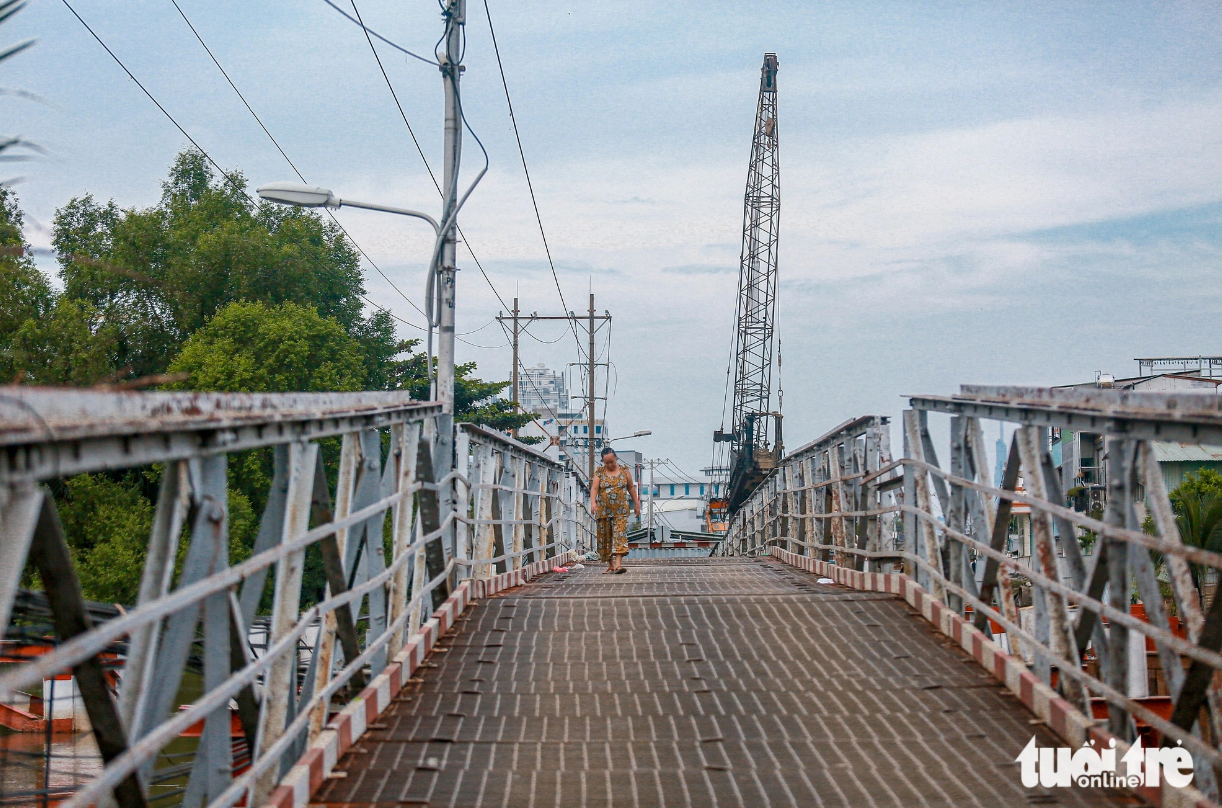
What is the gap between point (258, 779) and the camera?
11.9 ft

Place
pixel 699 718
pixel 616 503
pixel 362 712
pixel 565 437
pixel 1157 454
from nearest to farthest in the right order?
pixel 362 712 < pixel 699 718 < pixel 616 503 < pixel 1157 454 < pixel 565 437

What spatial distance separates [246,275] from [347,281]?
215 inches

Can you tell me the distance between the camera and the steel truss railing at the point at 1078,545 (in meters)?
3.46

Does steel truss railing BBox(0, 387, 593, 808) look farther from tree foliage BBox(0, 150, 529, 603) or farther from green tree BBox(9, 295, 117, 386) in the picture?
green tree BBox(9, 295, 117, 386)

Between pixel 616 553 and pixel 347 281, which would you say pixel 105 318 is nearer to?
pixel 347 281

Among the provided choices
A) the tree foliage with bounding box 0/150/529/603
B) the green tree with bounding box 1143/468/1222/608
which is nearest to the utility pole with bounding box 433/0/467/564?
the green tree with bounding box 1143/468/1222/608

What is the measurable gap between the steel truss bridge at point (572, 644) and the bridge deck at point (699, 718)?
0.7 inches

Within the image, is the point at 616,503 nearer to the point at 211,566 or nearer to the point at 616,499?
the point at 616,499

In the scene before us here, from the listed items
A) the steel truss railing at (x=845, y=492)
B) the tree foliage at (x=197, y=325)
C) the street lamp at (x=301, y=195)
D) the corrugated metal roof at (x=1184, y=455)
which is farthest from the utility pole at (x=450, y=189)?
the corrugated metal roof at (x=1184, y=455)

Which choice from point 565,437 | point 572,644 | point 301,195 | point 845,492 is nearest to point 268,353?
point 301,195

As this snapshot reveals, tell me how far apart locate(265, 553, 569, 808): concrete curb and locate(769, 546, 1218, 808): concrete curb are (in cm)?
290

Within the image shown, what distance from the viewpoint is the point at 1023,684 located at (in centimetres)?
491

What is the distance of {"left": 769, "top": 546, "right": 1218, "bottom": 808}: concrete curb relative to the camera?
3.62 metres

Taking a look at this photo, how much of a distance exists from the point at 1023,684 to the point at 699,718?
58.2 inches
